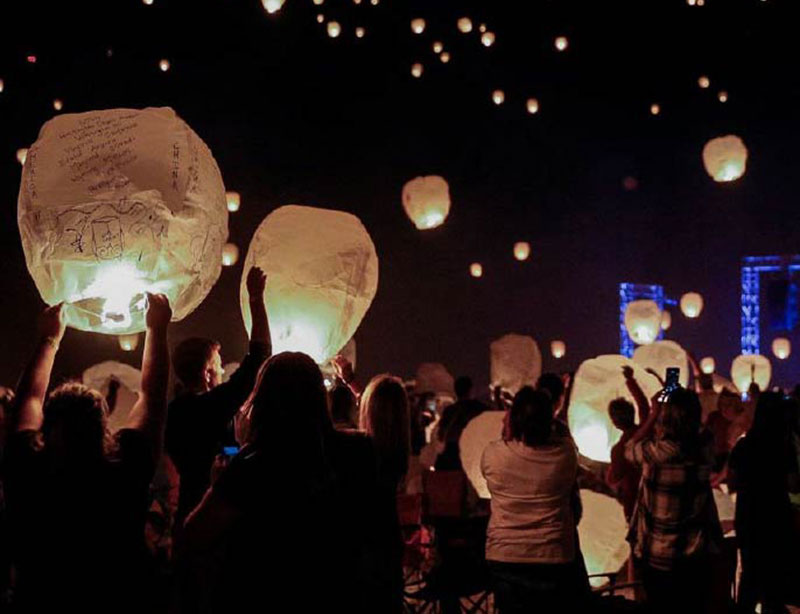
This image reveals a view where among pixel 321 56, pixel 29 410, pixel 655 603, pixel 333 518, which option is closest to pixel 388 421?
pixel 333 518

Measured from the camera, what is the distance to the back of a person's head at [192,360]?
3105mm

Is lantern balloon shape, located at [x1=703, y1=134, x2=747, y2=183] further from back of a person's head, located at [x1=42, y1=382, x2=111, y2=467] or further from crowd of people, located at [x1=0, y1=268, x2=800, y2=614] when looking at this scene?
back of a person's head, located at [x1=42, y1=382, x2=111, y2=467]

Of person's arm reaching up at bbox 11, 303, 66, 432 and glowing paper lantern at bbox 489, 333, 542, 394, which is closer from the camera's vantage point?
person's arm reaching up at bbox 11, 303, 66, 432

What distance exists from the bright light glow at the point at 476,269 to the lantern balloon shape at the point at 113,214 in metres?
13.4

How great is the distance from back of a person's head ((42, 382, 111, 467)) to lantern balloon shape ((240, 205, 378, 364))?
1.58 meters

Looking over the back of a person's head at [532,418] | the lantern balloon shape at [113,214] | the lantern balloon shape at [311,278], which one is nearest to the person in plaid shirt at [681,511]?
the back of a person's head at [532,418]

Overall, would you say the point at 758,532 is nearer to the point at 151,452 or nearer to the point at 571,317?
the point at 151,452

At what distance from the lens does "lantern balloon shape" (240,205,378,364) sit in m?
3.84

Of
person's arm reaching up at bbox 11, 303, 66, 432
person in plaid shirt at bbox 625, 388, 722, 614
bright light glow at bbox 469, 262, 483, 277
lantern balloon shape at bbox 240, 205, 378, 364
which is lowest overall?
person in plaid shirt at bbox 625, 388, 722, 614

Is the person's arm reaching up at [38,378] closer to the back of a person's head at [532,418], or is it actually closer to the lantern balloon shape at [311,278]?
the lantern balloon shape at [311,278]

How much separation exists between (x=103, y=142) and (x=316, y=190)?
42.2 ft

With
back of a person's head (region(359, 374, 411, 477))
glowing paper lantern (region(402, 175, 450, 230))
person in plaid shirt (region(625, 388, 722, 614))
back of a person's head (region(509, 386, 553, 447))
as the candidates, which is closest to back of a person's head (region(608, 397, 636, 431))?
person in plaid shirt (region(625, 388, 722, 614))

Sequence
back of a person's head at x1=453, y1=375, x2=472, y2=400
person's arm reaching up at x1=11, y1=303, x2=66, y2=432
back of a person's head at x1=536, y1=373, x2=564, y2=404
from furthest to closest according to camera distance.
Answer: back of a person's head at x1=453, y1=375, x2=472, y2=400 < back of a person's head at x1=536, y1=373, x2=564, y2=404 < person's arm reaching up at x1=11, y1=303, x2=66, y2=432

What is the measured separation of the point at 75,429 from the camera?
2121mm
